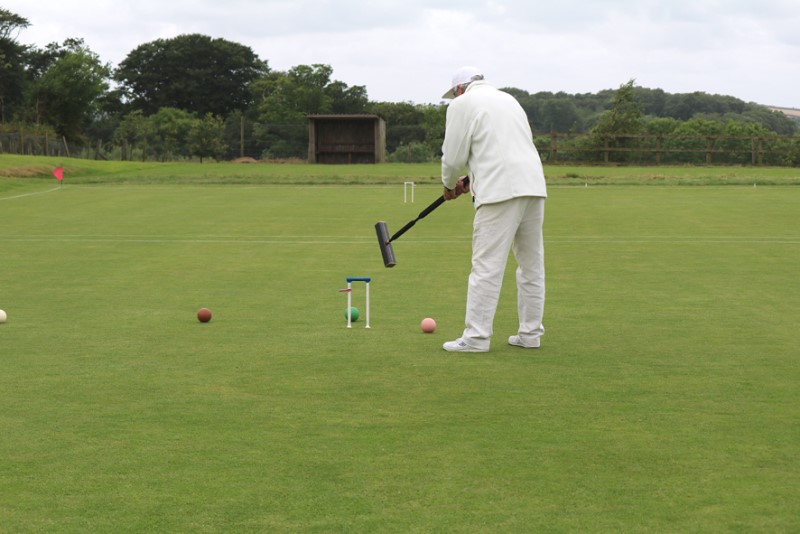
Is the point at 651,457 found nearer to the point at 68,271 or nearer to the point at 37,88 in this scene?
the point at 68,271

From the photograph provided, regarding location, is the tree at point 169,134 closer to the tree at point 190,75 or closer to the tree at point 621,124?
the tree at point 190,75

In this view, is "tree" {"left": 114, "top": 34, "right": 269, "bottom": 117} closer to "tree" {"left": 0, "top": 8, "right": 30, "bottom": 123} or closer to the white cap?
"tree" {"left": 0, "top": 8, "right": 30, "bottom": 123}

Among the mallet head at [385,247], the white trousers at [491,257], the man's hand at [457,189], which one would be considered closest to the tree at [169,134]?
the mallet head at [385,247]

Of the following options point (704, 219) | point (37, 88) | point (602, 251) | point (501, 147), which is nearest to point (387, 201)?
point (704, 219)

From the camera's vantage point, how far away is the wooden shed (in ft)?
207

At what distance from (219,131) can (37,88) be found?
17.6 meters

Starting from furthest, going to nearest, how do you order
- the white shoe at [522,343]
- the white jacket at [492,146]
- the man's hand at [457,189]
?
the man's hand at [457,189] → the white shoe at [522,343] → the white jacket at [492,146]

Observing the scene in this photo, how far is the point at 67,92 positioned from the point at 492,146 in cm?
7395

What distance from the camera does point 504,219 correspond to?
882 centimetres

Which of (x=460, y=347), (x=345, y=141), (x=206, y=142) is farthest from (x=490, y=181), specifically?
(x=206, y=142)

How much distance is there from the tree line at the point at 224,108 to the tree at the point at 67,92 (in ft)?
0.29

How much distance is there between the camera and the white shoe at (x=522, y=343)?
906cm

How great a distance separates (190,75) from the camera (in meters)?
105

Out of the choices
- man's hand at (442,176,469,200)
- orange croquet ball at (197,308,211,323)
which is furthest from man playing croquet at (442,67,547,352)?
orange croquet ball at (197,308,211,323)
